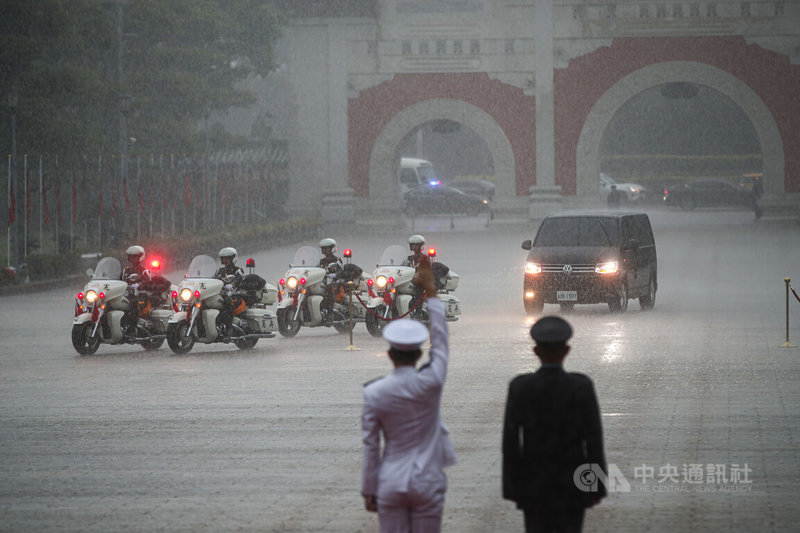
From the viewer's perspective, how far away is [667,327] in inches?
808

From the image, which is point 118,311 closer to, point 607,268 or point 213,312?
point 213,312

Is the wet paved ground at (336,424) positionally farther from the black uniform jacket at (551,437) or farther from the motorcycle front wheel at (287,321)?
the black uniform jacket at (551,437)

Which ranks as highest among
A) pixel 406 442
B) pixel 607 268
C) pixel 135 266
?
pixel 135 266

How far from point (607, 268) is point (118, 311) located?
835cm

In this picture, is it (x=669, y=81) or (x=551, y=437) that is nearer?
(x=551, y=437)

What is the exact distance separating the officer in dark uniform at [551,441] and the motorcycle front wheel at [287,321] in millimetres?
14542

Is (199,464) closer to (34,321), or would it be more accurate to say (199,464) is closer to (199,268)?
(199,268)

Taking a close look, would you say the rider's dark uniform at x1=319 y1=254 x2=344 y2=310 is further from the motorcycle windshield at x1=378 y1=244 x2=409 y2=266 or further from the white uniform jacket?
the white uniform jacket

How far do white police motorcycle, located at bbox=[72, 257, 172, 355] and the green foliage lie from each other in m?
16.4

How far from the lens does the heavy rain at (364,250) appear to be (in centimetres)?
1009

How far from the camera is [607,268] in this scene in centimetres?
2267

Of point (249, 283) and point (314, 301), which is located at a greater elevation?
point (249, 283)

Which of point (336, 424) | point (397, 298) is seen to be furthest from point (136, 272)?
point (336, 424)

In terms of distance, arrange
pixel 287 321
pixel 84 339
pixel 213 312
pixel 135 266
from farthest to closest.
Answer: pixel 287 321 → pixel 135 266 → pixel 213 312 → pixel 84 339
